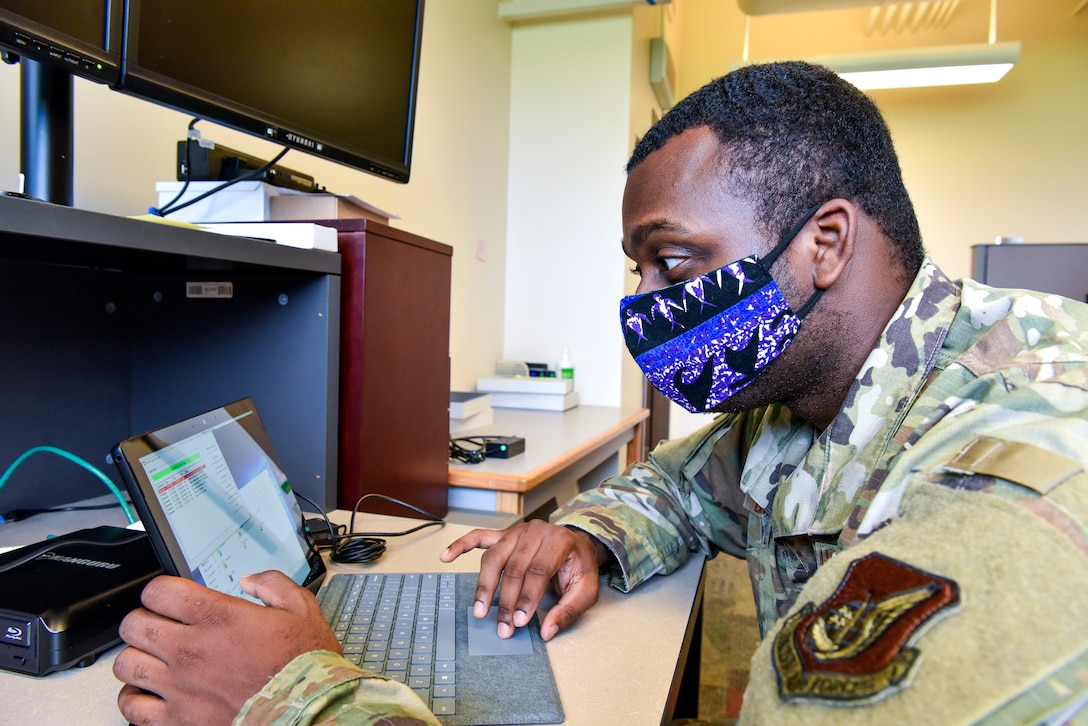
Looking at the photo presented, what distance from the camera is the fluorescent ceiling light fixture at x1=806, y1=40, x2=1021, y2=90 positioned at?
10.1 feet

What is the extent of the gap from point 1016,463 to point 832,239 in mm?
369

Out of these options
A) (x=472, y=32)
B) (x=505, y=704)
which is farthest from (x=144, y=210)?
(x=472, y=32)

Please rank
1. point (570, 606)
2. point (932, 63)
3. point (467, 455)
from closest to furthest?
1. point (570, 606)
2. point (467, 455)
3. point (932, 63)

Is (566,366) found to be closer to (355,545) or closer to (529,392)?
(529,392)

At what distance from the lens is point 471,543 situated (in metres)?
0.75

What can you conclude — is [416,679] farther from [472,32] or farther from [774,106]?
[472,32]

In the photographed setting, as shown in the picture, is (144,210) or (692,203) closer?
(692,203)

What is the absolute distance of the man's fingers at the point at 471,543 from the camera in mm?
721

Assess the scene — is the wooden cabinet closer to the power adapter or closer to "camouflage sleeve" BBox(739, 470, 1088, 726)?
the power adapter

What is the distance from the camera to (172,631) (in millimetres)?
439

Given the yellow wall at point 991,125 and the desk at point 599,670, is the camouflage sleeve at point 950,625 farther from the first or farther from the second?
the yellow wall at point 991,125

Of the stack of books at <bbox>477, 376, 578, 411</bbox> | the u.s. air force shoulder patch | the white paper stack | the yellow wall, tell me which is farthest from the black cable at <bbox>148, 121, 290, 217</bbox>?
the yellow wall

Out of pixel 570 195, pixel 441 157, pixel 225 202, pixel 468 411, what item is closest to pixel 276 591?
pixel 225 202

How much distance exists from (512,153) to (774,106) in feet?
6.61
